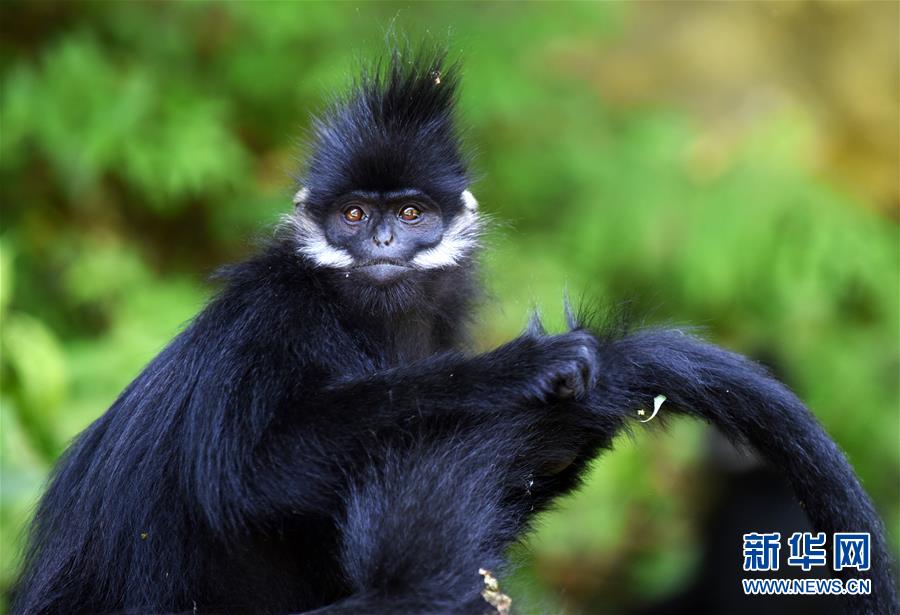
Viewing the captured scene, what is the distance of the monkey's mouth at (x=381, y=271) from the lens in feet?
12.4

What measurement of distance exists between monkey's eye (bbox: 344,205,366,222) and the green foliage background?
2.92m

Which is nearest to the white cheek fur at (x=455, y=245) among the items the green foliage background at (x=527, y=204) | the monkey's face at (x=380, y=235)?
the monkey's face at (x=380, y=235)

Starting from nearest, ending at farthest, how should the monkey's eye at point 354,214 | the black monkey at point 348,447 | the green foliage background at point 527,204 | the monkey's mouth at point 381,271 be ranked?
the black monkey at point 348,447, the monkey's mouth at point 381,271, the monkey's eye at point 354,214, the green foliage background at point 527,204

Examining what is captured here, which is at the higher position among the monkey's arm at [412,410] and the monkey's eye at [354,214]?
the monkey's eye at [354,214]

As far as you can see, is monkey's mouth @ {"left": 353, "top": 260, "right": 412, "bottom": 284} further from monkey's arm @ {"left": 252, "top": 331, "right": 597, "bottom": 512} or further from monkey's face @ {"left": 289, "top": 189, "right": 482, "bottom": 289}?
monkey's arm @ {"left": 252, "top": 331, "right": 597, "bottom": 512}

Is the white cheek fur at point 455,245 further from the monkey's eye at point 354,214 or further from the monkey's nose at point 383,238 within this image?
the monkey's eye at point 354,214

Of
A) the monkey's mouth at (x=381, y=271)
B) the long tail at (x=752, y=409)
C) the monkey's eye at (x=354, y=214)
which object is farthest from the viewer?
the monkey's eye at (x=354, y=214)

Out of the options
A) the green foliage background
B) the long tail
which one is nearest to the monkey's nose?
the long tail

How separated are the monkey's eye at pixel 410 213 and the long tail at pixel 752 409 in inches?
37.3

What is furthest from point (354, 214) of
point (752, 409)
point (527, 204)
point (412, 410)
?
point (527, 204)

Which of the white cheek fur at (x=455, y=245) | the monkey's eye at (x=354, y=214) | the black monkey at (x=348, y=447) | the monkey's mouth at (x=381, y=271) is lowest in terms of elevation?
the black monkey at (x=348, y=447)

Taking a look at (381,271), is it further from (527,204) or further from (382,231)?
(527,204)

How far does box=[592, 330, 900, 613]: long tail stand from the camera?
3.24m

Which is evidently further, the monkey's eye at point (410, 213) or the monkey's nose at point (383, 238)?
the monkey's eye at point (410, 213)
